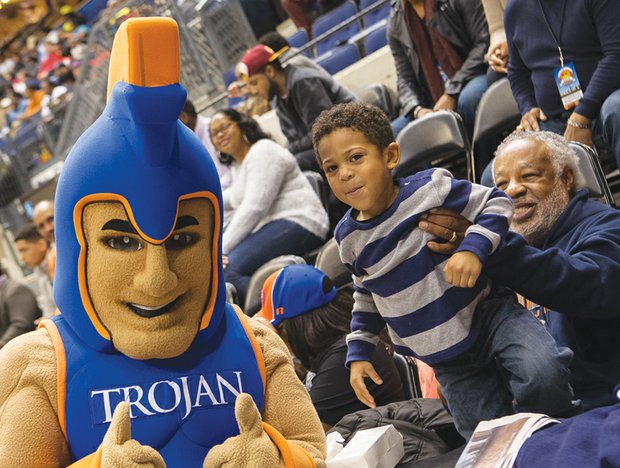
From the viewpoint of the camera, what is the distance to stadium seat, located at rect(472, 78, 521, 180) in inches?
125

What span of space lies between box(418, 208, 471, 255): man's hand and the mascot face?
0.62 m

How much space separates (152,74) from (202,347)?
20.5 inches

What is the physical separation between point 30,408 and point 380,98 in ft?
10.8

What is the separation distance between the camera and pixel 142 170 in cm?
138

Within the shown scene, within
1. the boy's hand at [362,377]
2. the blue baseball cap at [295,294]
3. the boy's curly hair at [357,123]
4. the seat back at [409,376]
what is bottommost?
the seat back at [409,376]

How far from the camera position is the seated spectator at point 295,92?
400 cm

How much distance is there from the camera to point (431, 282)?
1778 mm

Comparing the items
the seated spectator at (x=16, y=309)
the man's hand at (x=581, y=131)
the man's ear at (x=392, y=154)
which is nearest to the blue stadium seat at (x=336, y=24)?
the seated spectator at (x=16, y=309)

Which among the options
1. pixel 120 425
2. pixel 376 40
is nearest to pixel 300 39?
pixel 376 40

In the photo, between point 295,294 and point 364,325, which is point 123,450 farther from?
point 295,294

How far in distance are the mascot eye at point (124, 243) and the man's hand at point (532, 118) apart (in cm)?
184

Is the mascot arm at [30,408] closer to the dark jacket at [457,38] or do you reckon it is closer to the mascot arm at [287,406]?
the mascot arm at [287,406]

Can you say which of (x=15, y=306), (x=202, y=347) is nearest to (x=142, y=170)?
(x=202, y=347)

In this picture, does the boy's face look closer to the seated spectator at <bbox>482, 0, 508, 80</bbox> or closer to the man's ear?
the man's ear
